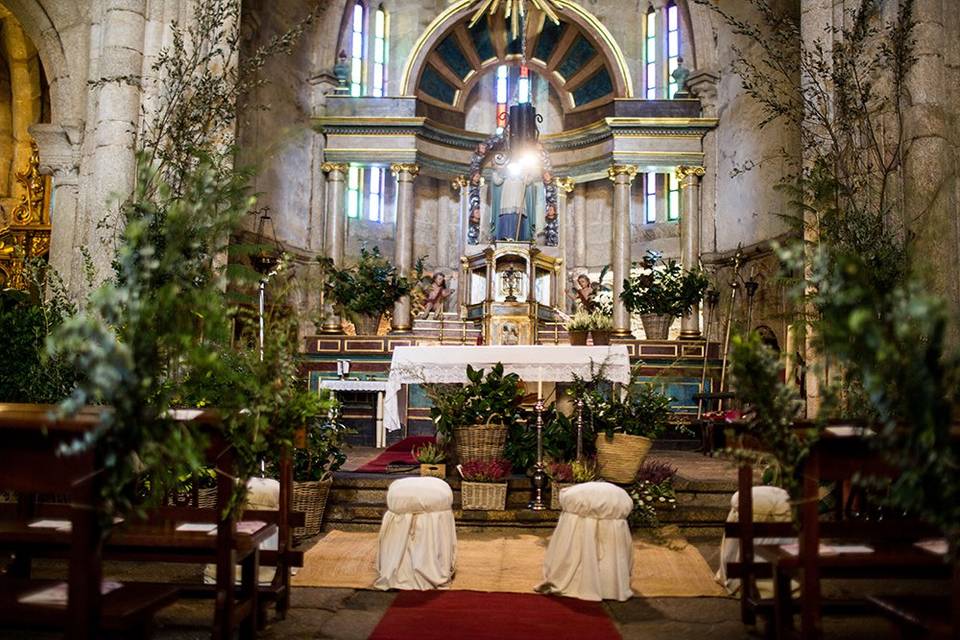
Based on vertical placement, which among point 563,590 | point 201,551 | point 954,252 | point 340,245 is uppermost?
point 340,245

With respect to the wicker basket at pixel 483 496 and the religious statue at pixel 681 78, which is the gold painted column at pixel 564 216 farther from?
the wicker basket at pixel 483 496

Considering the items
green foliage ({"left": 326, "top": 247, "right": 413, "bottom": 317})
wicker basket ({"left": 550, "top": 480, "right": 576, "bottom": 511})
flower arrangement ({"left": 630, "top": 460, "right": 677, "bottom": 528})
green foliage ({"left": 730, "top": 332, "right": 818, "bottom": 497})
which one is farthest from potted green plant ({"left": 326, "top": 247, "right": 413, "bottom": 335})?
green foliage ({"left": 730, "top": 332, "right": 818, "bottom": 497})

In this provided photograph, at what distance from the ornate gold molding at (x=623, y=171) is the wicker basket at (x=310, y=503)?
938cm

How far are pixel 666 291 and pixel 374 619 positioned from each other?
30.3 ft

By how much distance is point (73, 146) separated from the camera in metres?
8.12

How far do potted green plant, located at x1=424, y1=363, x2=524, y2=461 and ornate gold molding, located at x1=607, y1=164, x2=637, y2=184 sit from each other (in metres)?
8.00

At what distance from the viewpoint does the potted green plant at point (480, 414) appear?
689cm

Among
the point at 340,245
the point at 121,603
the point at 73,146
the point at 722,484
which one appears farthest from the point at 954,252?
the point at 340,245

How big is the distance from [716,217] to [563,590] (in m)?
10.5

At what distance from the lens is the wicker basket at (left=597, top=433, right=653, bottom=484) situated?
680cm

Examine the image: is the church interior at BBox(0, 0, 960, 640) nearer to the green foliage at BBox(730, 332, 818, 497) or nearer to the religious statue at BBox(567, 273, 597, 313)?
the green foliage at BBox(730, 332, 818, 497)

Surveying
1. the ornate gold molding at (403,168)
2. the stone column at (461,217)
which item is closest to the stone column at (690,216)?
the stone column at (461,217)

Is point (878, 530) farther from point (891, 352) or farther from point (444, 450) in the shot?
point (444, 450)

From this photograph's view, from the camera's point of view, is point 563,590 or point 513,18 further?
point 513,18
